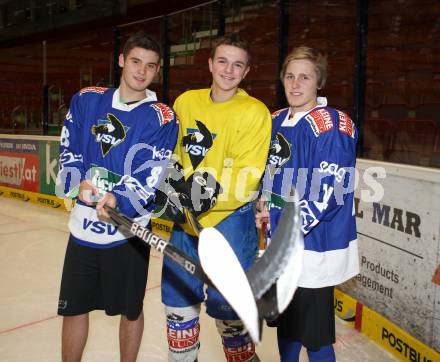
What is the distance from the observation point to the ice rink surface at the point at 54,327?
237 cm

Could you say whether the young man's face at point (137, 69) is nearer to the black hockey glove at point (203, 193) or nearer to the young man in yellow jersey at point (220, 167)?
the young man in yellow jersey at point (220, 167)

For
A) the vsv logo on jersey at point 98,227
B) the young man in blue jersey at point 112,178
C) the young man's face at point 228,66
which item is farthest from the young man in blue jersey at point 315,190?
the vsv logo on jersey at point 98,227

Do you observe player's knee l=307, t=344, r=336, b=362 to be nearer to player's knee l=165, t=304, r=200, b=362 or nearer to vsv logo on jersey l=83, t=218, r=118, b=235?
player's knee l=165, t=304, r=200, b=362

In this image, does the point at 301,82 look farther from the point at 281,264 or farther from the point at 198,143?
the point at 281,264

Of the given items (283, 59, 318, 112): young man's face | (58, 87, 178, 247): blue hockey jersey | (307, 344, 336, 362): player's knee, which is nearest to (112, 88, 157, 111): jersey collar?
(58, 87, 178, 247): blue hockey jersey

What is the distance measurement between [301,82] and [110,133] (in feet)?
2.26

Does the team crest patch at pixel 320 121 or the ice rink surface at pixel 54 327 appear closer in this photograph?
the team crest patch at pixel 320 121

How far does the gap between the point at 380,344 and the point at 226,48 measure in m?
1.78

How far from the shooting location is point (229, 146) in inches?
67.9

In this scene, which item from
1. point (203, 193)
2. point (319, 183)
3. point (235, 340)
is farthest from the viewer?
point (235, 340)

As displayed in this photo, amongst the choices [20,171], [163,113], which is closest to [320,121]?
[163,113]

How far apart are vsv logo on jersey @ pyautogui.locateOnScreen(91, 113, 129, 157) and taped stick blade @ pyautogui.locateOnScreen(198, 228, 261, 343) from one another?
0.64 meters

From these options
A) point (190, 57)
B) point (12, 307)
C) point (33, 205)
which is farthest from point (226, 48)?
point (190, 57)

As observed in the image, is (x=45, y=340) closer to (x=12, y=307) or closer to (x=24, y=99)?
(x=12, y=307)
